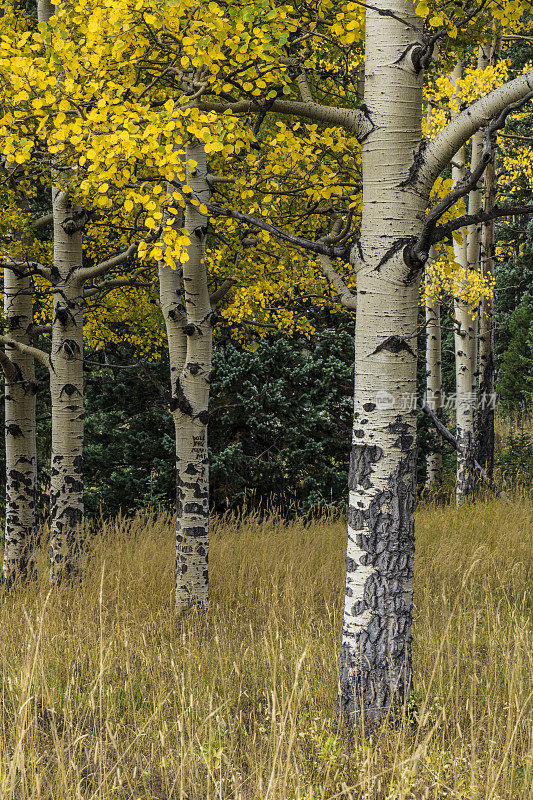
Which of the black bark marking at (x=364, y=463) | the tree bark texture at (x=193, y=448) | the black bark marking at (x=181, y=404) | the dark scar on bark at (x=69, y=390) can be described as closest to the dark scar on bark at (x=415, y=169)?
the black bark marking at (x=364, y=463)

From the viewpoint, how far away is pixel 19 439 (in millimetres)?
6418

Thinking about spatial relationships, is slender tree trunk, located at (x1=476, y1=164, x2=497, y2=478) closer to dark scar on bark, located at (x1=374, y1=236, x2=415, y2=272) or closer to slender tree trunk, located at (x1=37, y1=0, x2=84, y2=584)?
slender tree trunk, located at (x1=37, y1=0, x2=84, y2=584)

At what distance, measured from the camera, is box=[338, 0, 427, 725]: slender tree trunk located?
2.92m

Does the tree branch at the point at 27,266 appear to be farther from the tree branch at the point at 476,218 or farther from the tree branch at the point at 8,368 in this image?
the tree branch at the point at 476,218

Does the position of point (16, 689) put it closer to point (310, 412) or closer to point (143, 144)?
point (143, 144)

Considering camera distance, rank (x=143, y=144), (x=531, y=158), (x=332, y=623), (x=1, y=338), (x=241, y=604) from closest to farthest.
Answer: (x=143, y=144), (x=332, y=623), (x=241, y=604), (x=1, y=338), (x=531, y=158)

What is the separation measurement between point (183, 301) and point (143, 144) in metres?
2.12

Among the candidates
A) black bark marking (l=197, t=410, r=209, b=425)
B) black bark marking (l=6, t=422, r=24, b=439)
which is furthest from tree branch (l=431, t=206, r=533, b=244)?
black bark marking (l=6, t=422, r=24, b=439)

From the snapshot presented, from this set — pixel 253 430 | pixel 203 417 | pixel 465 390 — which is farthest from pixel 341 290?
pixel 465 390

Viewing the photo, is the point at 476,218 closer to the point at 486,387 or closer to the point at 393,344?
the point at 393,344

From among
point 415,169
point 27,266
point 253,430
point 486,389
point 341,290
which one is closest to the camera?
point 415,169

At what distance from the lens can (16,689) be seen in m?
3.57

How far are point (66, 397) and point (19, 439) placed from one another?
905mm

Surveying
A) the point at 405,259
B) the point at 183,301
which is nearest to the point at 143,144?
the point at 405,259
